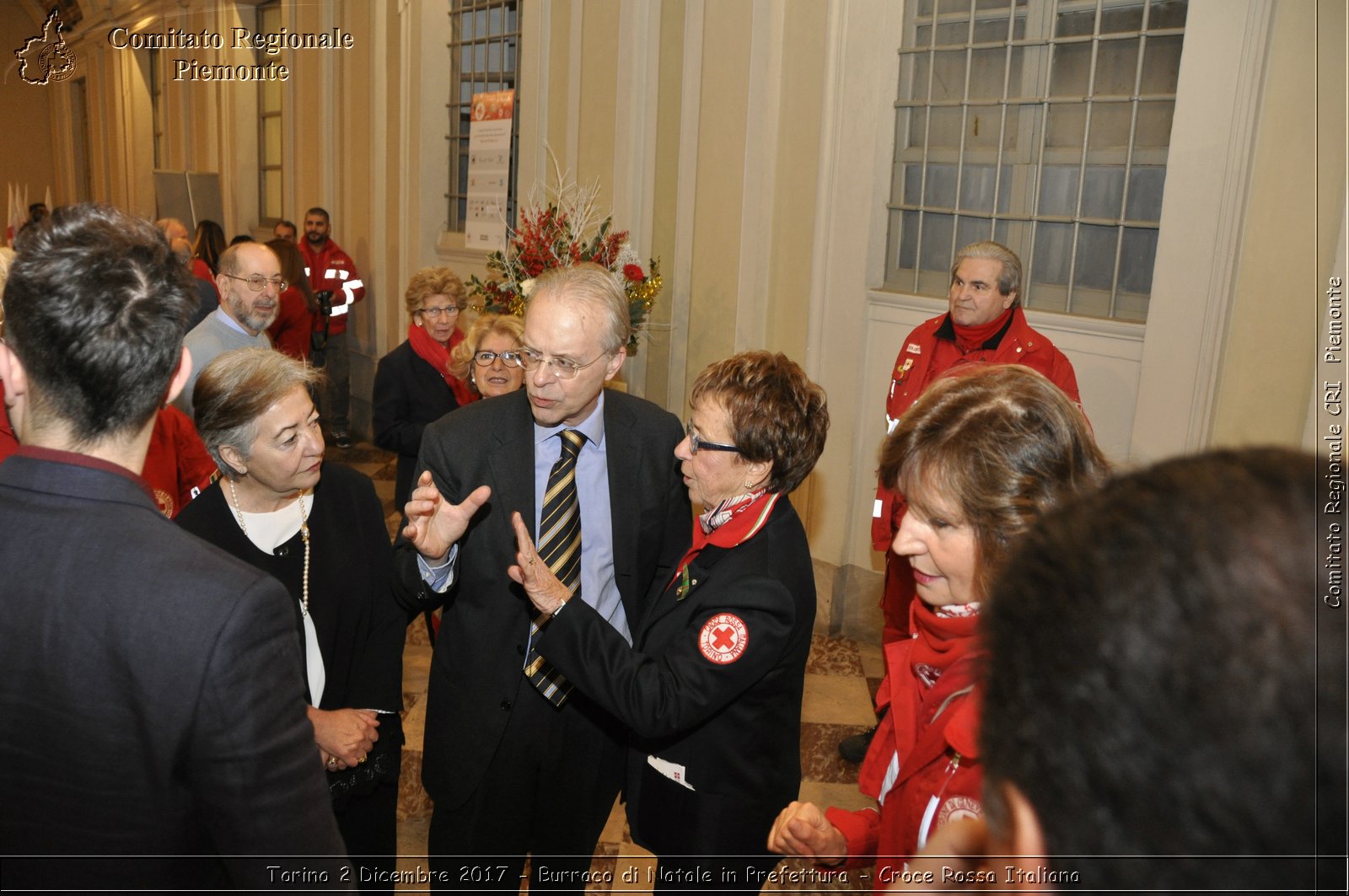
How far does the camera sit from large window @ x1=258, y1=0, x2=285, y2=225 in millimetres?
10797

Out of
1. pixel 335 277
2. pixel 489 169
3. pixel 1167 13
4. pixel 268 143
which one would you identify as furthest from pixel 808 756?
pixel 268 143

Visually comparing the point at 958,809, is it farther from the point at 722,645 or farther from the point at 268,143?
the point at 268,143

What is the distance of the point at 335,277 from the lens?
27.6 feet

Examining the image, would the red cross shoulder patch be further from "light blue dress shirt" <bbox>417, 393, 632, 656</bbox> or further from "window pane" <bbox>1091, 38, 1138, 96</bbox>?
"window pane" <bbox>1091, 38, 1138, 96</bbox>

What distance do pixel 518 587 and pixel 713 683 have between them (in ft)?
1.99

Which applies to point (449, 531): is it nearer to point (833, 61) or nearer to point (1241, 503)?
point (1241, 503)

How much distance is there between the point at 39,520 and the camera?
3.66 feet

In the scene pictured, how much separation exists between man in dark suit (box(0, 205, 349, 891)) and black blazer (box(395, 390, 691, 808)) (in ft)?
3.35

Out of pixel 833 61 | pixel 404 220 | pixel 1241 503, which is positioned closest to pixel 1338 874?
pixel 1241 503

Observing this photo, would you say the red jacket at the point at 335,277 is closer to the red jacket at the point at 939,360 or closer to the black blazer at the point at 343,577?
the red jacket at the point at 939,360

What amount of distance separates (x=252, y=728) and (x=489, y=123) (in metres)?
6.60

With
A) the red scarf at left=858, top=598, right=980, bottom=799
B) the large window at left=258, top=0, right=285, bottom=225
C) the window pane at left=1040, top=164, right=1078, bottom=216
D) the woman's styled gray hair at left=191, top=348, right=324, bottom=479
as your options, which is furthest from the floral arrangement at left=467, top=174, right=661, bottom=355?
the large window at left=258, top=0, right=285, bottom=225

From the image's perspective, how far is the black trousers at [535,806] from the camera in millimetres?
2271

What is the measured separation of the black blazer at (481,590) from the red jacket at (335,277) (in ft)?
21.9
